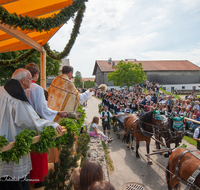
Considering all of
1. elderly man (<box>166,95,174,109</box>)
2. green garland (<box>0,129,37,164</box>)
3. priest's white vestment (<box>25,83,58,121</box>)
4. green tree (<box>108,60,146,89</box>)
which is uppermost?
green tree (<box>108,60,146,89</box>)

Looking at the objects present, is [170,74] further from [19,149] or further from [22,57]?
[19,149]

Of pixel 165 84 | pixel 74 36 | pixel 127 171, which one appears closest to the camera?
pixel 74 36

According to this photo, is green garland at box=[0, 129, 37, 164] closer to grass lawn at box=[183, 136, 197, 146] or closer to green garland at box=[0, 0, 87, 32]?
green garland at box=[0, 0, 87, 32]

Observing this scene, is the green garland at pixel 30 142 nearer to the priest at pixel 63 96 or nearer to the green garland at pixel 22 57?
the priest at pixel 63 96

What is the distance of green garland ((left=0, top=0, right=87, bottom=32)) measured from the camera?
8.26 ft

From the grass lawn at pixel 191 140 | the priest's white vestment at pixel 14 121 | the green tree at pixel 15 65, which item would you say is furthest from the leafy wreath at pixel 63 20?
the grass lawn at pixel 191 140

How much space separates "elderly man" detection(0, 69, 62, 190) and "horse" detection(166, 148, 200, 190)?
2.71 m

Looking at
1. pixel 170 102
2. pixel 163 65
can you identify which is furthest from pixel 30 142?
pixel 163 65

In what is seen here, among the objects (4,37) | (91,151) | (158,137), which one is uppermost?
(4,37)

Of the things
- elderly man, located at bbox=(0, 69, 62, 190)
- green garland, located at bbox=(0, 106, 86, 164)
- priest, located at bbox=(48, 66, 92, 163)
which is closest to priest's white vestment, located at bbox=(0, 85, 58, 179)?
elderly man, located at bbox=(0, 69, 62, 190)

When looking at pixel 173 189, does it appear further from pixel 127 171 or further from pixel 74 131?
pixel 74 131

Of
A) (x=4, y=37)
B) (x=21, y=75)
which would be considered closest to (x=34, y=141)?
(x=21, y=75)

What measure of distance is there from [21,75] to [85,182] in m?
1.64

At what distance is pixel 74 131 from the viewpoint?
2262 mm
